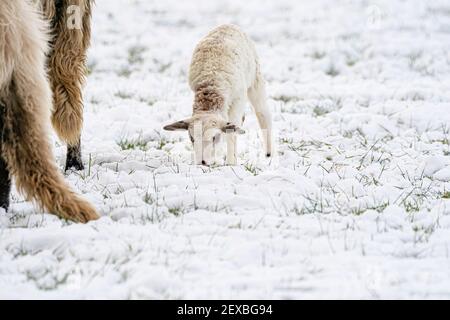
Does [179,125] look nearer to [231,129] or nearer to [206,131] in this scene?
[206,131]

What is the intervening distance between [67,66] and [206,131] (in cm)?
139

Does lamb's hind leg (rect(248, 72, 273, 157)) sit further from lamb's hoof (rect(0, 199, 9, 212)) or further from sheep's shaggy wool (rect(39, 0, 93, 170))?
lamb's hoof (rect(0, 199, 9, 212))

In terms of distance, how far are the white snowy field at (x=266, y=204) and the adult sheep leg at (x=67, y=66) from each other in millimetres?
480

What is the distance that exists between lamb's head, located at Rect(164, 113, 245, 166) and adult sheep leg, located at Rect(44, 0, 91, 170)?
99 centimetres

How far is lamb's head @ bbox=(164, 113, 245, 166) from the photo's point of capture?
6035 mm

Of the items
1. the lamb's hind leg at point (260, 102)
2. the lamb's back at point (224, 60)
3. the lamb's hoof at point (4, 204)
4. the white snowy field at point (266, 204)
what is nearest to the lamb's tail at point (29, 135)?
the white snowy field at point (266, 204)

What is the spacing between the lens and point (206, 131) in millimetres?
6086

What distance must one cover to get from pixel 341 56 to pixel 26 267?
31.6ft

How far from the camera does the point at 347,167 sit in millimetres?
5871

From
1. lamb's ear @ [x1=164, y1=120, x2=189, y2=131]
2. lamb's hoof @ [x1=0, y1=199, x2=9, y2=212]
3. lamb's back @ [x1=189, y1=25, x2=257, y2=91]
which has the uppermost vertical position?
lamb's back @ [x1=189, y1=25, x2=257, y2=91]

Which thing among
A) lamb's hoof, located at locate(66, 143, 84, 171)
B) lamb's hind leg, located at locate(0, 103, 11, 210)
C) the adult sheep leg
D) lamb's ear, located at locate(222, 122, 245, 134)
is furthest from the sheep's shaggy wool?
lamb's ear, located at locate(222, 122, 245, 134)

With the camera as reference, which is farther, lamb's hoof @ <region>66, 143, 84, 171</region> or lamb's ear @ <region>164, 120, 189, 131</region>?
lamb's ear @ <region>164, 120, 189, 131</region>

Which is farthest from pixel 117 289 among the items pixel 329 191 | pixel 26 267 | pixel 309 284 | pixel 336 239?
pixel 329 191

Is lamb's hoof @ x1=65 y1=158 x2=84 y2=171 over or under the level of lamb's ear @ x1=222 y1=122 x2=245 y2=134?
under
